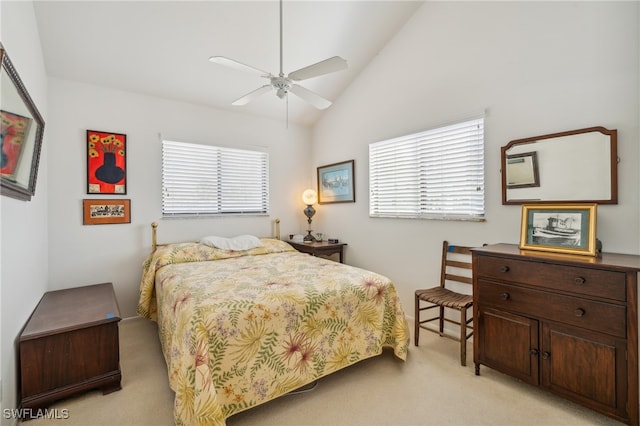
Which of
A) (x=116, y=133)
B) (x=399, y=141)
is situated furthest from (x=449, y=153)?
(x=116, y=133)

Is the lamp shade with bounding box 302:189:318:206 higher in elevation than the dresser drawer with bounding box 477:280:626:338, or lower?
higher

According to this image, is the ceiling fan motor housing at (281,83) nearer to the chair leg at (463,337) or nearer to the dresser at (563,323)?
the dresser at (563,323)

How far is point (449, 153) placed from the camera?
9.12ft

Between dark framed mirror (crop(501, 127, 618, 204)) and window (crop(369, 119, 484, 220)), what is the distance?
28 centimetres

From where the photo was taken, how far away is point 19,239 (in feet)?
5.82

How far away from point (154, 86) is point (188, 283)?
235 centimetres

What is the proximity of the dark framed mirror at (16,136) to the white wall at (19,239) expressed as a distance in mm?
107

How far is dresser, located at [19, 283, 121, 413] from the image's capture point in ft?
5.72

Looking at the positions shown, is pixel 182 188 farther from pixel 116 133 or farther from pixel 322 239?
pixel 322 239

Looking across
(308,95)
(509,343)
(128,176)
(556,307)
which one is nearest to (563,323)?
(556,307)

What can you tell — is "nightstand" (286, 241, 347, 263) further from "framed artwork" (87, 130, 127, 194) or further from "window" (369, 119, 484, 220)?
"framed artwork" (87, 130, 127, 194)

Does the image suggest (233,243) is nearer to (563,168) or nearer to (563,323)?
(563,323)

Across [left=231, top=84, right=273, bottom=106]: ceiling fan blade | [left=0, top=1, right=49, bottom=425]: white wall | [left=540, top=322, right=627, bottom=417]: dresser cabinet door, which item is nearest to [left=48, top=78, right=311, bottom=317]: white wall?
[left=0, top=1, right=49, bottom=425]: white wall

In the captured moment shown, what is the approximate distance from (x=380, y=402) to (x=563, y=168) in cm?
208
